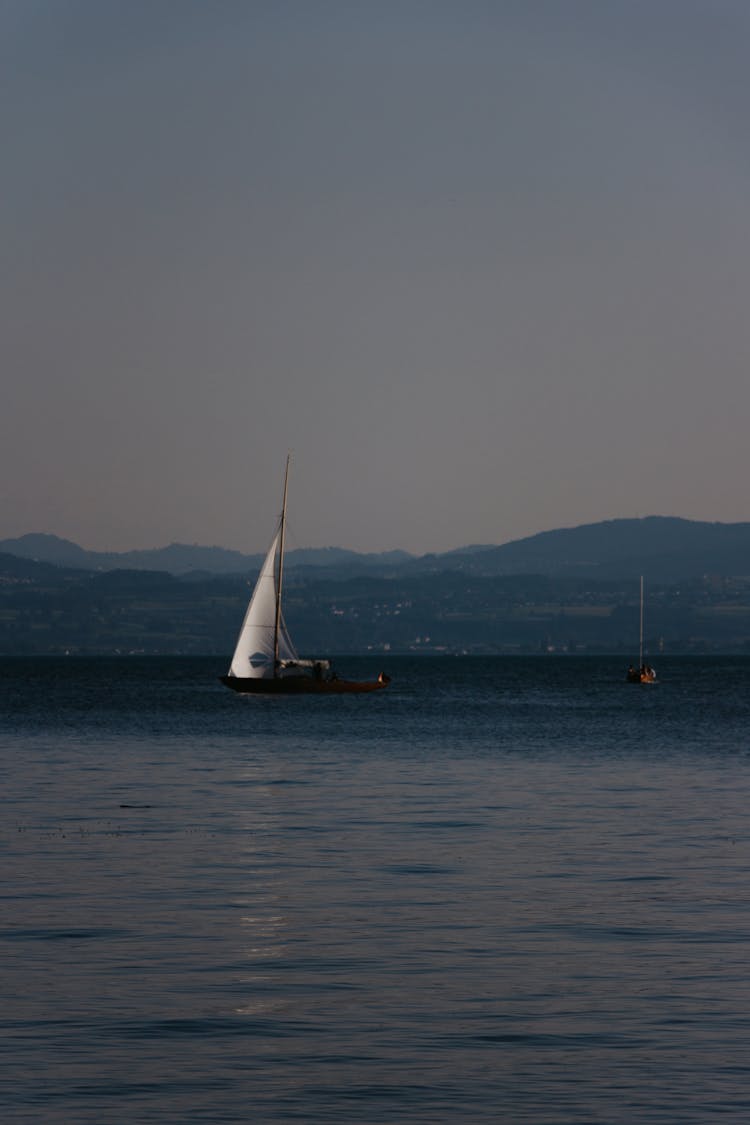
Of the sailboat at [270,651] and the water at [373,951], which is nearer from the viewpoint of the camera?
the water at [373,951]

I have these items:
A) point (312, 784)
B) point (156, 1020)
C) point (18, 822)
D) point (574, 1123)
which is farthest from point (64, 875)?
point (312, 784)

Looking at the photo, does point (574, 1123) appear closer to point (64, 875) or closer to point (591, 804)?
point (64, 875)

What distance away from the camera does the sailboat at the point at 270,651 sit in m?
156

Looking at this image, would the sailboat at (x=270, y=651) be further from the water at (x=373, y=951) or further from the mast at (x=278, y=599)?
the water at (x=373, y=951)

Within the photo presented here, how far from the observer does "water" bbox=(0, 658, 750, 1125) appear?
2180cm

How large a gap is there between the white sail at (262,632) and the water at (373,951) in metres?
86.6

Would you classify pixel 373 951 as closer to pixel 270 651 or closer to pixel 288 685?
pixel 270 651

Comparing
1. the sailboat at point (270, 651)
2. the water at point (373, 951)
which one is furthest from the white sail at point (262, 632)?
the water at point (373, 951)

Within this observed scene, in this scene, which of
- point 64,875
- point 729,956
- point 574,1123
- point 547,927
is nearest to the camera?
point 574,1123

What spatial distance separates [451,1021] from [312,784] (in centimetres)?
4328

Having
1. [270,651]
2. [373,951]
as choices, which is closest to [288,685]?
[270,651]

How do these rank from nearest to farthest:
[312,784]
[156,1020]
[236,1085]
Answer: [236,1085] → [156,1020] → [312,784]

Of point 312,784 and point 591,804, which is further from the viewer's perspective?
Answer: point 312,784

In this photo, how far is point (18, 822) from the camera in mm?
50719
